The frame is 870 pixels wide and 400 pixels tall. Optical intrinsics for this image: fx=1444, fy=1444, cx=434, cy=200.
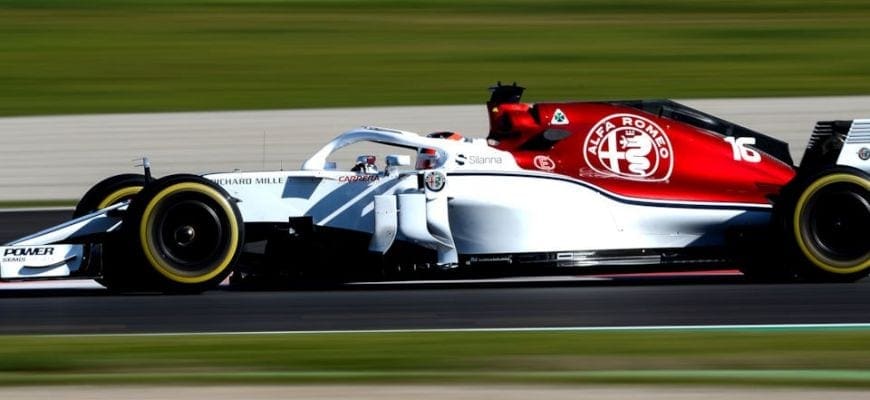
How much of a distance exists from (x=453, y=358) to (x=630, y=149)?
10.1 ft

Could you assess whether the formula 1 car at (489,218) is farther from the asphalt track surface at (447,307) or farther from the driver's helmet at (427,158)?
the asphalt track surface at (447,307)

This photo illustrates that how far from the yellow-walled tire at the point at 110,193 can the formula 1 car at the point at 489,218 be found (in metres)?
0.62

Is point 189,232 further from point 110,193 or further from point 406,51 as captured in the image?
point 406,51

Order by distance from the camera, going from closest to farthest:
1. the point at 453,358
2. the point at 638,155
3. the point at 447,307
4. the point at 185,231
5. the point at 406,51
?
the point at 453,358
the point at 447,307
the point at 185,231
the point at 638,155
the point at 406,51

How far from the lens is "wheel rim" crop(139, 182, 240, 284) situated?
8.80 metres

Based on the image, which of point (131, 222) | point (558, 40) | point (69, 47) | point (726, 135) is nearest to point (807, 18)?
point (558, 40)

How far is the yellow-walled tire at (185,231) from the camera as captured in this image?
8789 millimetres

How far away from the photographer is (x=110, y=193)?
9914 mm

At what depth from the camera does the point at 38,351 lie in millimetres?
7004

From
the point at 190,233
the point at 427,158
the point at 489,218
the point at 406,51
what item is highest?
the point at 406,51

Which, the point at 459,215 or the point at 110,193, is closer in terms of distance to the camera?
the point at 459,215

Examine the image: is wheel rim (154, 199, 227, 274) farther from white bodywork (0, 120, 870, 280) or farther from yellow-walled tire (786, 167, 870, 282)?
yellow-walled tire (786, 167, 870, 282)

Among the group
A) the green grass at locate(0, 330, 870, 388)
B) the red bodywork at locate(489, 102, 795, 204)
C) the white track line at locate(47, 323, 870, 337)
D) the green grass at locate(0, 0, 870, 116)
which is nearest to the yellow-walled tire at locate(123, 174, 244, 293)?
the white track line at locate(47, 323, 870, 337)

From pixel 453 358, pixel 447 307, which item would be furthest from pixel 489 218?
pixel 453 358
